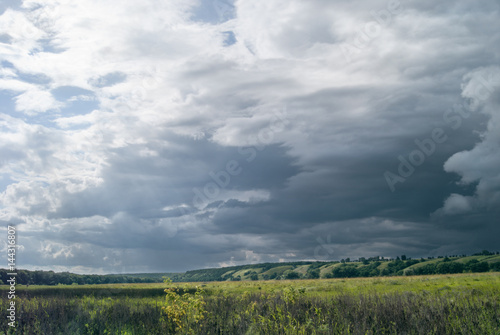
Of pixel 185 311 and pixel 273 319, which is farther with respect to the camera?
pixel 185 311

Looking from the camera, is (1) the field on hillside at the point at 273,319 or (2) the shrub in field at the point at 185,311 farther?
(2) the shrub in field at the point at 185,311

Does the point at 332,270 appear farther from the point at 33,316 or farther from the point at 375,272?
the point at 33,316

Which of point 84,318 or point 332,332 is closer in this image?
point 332,332

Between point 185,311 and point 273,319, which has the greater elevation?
point 185,311

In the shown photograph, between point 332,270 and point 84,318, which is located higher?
point 84,318

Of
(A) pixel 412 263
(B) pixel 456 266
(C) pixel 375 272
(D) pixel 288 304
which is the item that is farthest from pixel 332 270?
(D) pixel 288 304

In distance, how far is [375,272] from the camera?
175m

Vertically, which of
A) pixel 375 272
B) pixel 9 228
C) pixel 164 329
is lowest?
pixel 375 272

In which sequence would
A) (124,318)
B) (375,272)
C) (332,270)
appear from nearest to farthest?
(124,318), (375,272), (332,270)

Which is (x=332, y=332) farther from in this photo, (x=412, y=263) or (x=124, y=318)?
(x=412, y=263)

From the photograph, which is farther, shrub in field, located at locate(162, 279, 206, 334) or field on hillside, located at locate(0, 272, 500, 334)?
shrub in field, located at locate(162, 279, 206, 334)

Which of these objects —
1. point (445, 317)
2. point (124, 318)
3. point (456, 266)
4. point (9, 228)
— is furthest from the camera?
point (456, 266)

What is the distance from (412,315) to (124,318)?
9.91 metres

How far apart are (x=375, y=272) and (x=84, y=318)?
17762 centimetres
